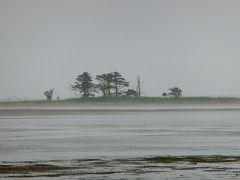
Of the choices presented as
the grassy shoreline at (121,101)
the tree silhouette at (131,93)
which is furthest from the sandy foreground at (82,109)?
the tree silhouette at (131,93)

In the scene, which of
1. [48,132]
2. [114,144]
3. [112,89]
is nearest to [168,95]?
[112,89]

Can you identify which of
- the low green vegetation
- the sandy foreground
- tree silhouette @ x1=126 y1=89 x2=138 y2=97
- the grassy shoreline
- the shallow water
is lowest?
the low green vegetation

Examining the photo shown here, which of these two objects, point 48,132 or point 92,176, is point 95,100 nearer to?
point 48,132

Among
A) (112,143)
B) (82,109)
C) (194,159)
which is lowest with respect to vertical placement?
(194,159)

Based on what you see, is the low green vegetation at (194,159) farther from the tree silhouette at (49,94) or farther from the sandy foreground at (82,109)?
the tree silhouette at (49,94)

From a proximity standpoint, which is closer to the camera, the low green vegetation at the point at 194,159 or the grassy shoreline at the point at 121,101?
the low green vegetation at the point at 194,159

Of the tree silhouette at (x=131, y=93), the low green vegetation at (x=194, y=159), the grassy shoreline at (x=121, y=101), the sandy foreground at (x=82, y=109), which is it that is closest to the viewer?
the low green vegetation at (x=194, y=159)

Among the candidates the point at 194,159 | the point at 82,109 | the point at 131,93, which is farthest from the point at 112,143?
the point at 131,93

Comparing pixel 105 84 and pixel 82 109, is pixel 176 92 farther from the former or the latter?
pixel 82 109

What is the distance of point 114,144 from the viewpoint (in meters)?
36.7

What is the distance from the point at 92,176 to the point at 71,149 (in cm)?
1034

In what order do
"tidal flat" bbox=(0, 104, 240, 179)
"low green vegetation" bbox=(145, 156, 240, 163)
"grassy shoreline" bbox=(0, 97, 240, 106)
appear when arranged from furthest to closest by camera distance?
1. "grassy shoreline" bbox=(0, 97, 240, 106)
2. "low green vegetation" bbox=(145, 156, 240, 163)
3. "tidal flat" bbox=(0, 104, 240, 179)

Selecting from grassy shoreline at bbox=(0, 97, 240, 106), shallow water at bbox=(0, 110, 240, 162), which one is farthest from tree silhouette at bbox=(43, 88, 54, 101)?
shallow water at bbox=(0, 110, 240, 162)

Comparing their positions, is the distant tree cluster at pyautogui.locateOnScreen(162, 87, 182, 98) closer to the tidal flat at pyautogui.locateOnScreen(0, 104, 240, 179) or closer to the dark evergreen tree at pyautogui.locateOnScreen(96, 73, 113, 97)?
the dark evergreen tree at pyautogui.locateOnScreen(96, 73, 113, 97)
